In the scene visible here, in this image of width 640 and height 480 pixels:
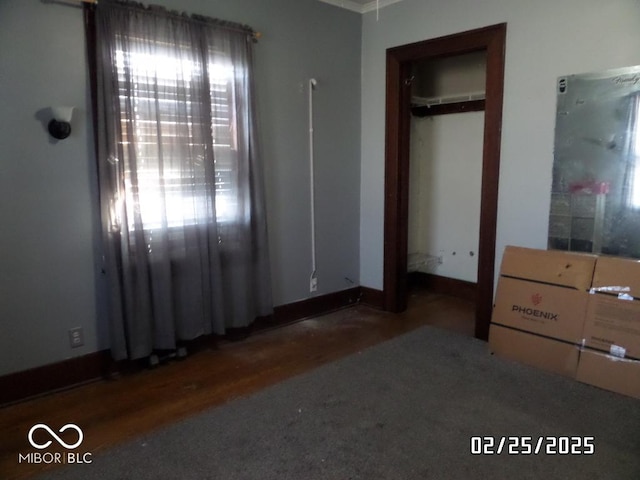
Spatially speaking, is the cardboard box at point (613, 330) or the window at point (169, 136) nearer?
the cardboard box at point (613, 330)

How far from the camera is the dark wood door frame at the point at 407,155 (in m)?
3.28

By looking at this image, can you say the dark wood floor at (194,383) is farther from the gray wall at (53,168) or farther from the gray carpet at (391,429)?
the gray wall at (53,168)

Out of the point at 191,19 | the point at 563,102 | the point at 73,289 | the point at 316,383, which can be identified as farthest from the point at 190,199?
the point at 563,102

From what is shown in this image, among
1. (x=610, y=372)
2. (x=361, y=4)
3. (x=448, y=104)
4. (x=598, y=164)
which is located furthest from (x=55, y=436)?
(x=448, y=104)

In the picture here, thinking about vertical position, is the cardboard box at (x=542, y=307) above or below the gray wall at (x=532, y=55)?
below

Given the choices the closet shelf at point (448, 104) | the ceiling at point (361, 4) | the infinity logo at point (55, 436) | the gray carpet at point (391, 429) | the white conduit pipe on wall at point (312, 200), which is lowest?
the infinity logo at point (55, 436)

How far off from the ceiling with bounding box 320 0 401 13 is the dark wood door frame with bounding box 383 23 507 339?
1.32 ft

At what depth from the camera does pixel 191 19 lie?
2.96 metres

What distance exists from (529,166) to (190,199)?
Answer: 229 centimetres

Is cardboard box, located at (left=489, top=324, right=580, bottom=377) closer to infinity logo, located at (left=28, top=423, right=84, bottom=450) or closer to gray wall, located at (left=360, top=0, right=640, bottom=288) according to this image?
gray wall, located at (left=360, top=0, right=640, bottom=288)

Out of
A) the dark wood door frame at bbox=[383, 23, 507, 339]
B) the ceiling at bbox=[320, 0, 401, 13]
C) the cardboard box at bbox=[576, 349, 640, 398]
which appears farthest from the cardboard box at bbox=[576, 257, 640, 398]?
the ceiling at bbox=[320, 0, 401, 13]

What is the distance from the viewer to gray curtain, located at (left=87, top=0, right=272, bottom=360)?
8.90ft

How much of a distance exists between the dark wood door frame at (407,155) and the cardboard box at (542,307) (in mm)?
252

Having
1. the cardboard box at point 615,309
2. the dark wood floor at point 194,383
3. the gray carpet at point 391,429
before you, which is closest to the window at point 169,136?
the dark wood floor at point 194,383
